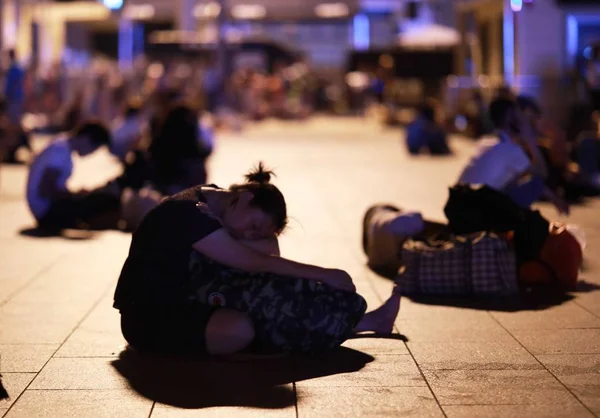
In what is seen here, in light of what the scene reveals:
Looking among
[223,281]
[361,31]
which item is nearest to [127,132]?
[223,281]

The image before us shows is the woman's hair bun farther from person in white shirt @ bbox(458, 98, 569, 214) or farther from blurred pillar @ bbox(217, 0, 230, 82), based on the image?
blurred pillar @ bbox(217, 0, 230, 82)

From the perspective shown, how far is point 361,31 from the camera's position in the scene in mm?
45625

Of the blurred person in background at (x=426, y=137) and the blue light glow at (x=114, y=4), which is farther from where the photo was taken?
the blue light glow at (x=114, y=4)

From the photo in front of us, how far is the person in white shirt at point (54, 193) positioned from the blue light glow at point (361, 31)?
35.7m

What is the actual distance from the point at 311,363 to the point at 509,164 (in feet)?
11.8

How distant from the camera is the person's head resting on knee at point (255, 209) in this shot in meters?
5.36

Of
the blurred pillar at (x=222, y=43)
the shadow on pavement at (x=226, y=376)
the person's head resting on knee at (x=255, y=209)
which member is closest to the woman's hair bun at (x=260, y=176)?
the person's head resting on knee at (x=255, y=209)

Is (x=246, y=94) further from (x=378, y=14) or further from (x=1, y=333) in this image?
(x=1, y=333)

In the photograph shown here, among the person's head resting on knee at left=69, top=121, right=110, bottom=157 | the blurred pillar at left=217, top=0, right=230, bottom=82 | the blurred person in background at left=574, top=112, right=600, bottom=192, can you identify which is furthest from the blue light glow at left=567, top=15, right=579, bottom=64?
the person's head resting on knee at left=69, top=121, right=110, bottom=157

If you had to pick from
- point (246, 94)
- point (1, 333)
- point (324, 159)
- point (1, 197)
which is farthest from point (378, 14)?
point (1, 333)

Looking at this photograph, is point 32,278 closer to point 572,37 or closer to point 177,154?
point 177,154

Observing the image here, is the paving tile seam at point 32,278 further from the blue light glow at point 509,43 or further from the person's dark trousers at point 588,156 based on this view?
the blue light glow at point 509,43

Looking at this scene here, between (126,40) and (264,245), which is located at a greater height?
(126,40)

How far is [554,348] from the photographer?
5.72m
